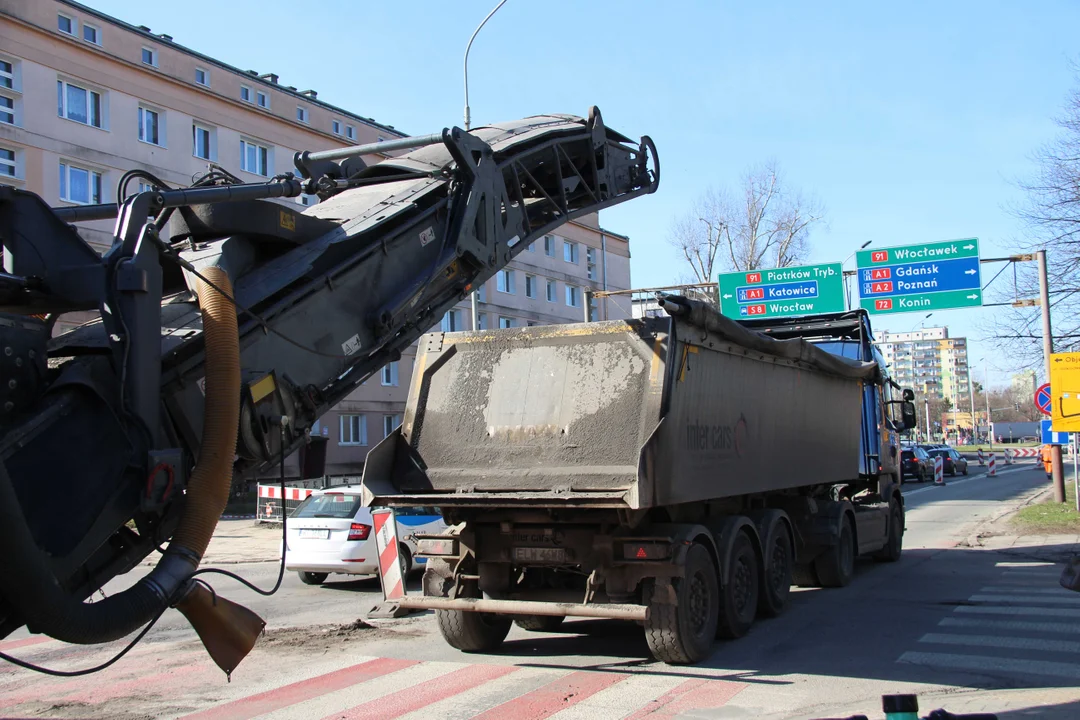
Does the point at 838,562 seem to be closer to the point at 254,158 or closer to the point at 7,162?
the point at 7,162

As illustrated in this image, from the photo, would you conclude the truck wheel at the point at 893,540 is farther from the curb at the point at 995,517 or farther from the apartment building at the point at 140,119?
the apartment building at the point at 140,119

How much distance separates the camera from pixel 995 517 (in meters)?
21.7

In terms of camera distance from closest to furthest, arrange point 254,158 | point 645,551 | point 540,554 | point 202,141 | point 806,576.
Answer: point 645,551, point 540,554, point 806,576, point 202,141, point 254,158

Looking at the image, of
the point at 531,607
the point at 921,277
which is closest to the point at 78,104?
the point at 921,277

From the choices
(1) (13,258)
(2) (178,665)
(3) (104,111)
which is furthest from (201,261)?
(3) (104,111)

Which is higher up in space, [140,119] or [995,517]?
[140,119]

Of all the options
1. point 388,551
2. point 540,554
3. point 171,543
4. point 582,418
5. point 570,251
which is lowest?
point 388,551

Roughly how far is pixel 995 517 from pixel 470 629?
58.0ft

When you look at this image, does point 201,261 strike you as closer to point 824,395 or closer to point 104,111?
point 824,395

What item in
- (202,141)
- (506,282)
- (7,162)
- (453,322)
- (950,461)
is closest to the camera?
(7,162)

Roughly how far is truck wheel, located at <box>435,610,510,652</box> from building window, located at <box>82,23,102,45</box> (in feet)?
95.6

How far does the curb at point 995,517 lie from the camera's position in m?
16.6

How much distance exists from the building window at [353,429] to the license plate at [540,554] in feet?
108

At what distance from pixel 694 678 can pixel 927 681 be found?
165 cm
